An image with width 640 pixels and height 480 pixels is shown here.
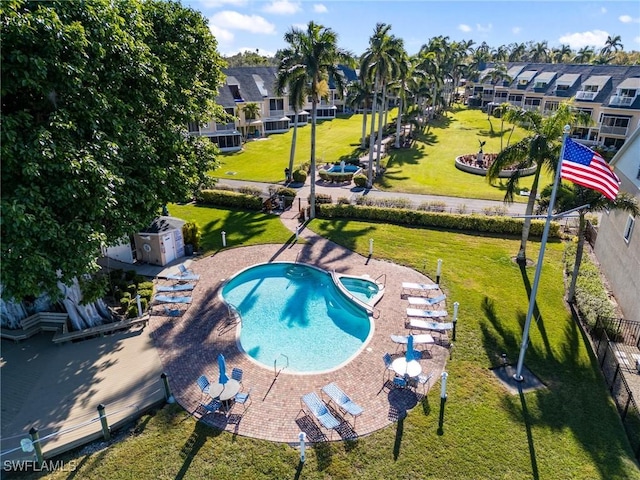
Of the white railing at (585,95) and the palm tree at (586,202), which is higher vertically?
the white railing at (585,95)

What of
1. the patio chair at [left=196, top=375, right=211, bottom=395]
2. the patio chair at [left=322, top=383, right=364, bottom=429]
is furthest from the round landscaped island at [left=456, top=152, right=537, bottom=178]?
the patio chair at [left=196, top=375, right=211, bottom=395]

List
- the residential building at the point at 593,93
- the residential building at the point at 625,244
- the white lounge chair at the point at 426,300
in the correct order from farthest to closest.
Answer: the residential building at the point at 593,93
the white lounge chair at the point at 426,300
the residential building at the point at 625,244

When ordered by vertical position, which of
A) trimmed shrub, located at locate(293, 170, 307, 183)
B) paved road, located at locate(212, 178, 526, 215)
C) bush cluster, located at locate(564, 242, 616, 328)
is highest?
trimmed shrub, located at locate(293, 170, 307, 183)

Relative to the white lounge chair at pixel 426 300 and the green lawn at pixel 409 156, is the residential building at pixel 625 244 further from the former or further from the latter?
the green lawn at pixel 409 156

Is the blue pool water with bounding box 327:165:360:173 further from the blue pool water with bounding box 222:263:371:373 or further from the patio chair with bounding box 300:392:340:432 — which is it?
the patio chair with bounding box 300:392:340:432

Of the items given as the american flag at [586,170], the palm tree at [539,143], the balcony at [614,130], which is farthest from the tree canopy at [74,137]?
the balcony at [614,130]

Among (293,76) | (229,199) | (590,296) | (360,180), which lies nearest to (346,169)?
(360,180)

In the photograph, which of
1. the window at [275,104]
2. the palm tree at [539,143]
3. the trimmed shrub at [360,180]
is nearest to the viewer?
the palm tree at [539,143]
